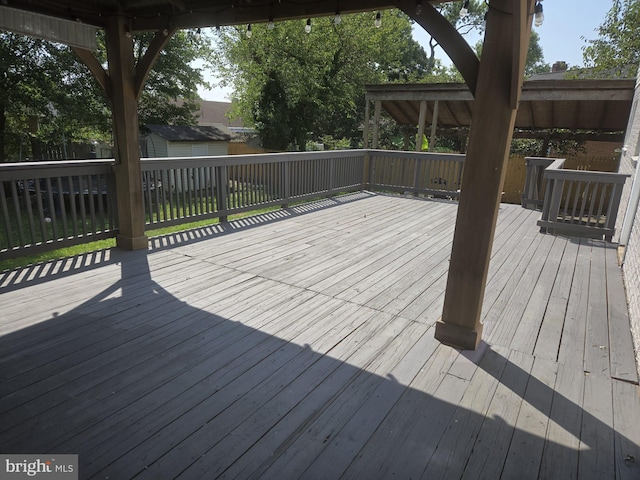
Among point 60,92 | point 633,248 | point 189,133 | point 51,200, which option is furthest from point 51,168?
point 189,133

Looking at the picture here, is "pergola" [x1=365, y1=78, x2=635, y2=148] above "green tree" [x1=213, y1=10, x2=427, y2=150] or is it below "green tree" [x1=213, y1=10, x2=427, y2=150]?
below

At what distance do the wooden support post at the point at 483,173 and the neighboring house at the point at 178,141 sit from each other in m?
15.6

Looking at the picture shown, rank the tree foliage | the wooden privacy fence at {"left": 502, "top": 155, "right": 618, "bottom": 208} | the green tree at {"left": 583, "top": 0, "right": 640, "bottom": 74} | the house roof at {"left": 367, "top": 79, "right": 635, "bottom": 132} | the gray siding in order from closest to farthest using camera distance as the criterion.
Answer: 1. the house roof at {"left": 367, "top": 79, "right": 635, "bottom": 132}
2. the wooden privacy fence at {"left": 502, "top": 155, "right": 618, "bottom": 208}
3. the tree foliage
4. the green tree at {"left": 583, "top": 0, "right": 640, "bottom": 74}
5. the gray siding

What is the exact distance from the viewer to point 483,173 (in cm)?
239

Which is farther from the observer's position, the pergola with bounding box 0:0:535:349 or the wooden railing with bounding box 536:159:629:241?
the wooden railing with bounding box 536:159:629:241

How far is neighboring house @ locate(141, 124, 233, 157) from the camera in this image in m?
16.2

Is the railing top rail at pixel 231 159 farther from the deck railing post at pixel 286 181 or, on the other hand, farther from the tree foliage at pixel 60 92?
the tree foliage at pixel 60 92

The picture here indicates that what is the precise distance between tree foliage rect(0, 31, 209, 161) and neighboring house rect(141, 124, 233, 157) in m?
1.05

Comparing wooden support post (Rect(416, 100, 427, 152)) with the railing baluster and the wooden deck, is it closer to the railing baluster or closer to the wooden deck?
the wooden deck

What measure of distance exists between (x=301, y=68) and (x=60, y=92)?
847 centimetres

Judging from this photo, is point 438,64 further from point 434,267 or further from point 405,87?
point 434,267

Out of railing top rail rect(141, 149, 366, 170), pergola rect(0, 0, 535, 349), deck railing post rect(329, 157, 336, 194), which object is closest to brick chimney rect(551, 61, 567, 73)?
railing top rail rect(141, 149, 366, 170)

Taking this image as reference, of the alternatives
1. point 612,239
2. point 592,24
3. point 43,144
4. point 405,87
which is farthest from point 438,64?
point 612,239

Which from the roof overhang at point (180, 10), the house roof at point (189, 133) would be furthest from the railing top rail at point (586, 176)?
the house roof at point (189, 133)
